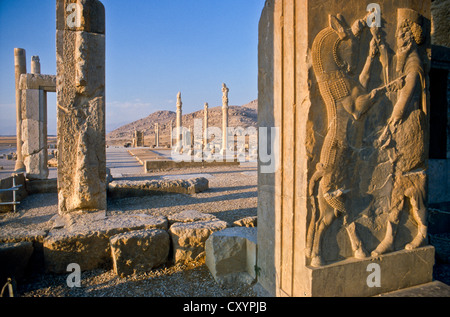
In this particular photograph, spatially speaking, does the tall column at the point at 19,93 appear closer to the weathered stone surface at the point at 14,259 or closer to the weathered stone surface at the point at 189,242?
the weathered stone surface at the point at 14,259

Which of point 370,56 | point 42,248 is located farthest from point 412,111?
point 42,248

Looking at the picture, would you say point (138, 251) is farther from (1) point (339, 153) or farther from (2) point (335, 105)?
(2) point (335, 105)

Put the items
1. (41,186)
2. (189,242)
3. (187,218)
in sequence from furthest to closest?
(41,186) < (187,218) < (189,242)

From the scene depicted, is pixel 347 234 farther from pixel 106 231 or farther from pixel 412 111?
pixel 106 231

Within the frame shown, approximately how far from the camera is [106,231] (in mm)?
3365

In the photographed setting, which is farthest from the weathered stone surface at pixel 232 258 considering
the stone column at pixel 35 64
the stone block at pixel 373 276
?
the stone column at pixel 35 64

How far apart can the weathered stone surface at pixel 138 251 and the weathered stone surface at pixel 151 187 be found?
139 inches

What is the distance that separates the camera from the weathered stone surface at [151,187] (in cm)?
656

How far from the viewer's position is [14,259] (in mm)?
3010

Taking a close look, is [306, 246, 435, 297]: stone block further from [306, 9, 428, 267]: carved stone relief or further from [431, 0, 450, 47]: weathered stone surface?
[431, 0, 450, 47]: weathered stone surface

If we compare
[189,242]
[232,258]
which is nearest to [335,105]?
[232,258]

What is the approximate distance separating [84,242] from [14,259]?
67cm
